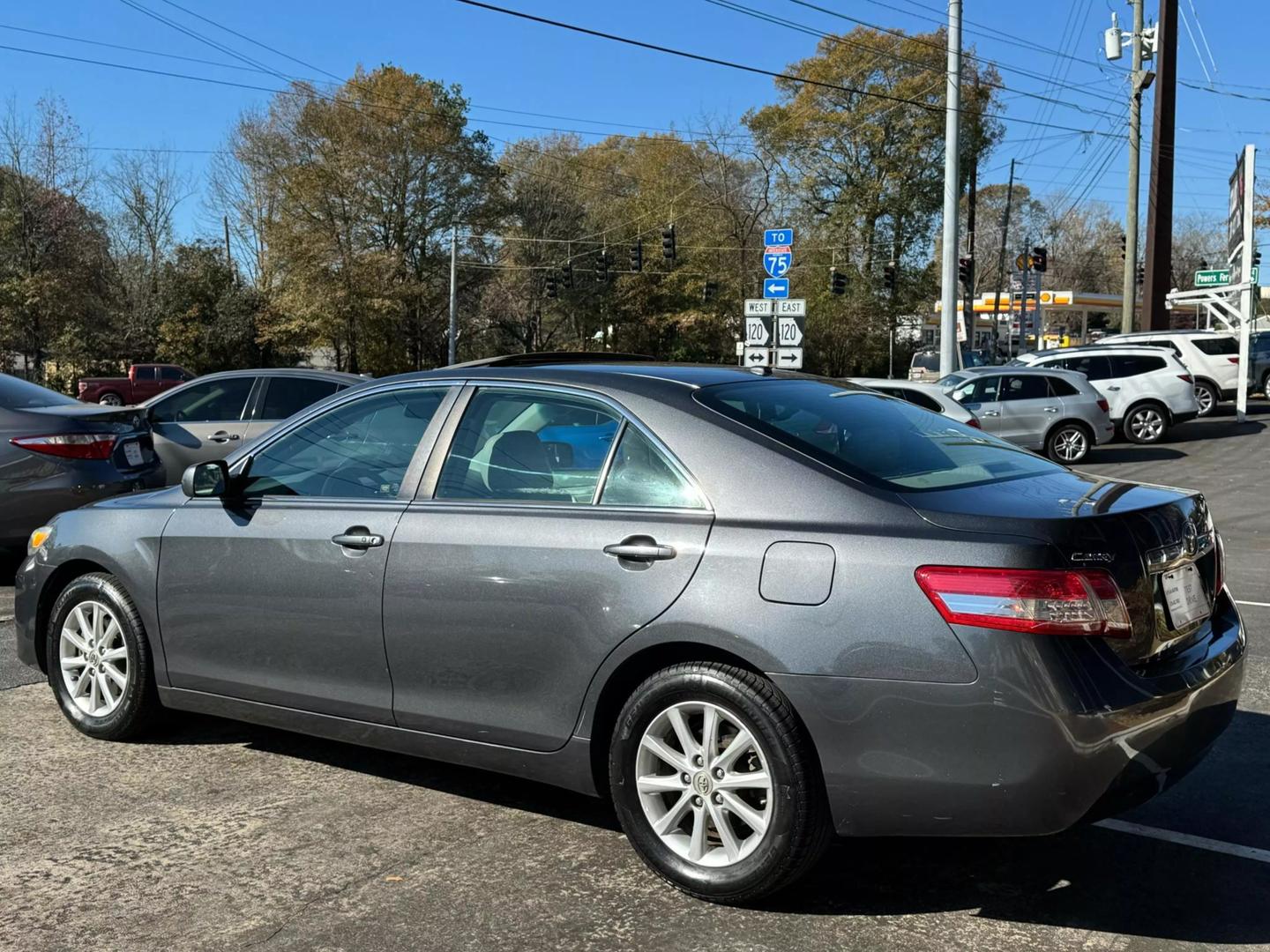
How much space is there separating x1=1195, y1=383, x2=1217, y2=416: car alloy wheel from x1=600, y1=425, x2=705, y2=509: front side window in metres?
25.0

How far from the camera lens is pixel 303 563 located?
4.18 m

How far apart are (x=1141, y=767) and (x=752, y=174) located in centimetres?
5517

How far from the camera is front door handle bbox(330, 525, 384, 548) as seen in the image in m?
4.03

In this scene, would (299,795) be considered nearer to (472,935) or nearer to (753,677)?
(472,935)

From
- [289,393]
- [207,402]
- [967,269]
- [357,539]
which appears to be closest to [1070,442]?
[289,393]

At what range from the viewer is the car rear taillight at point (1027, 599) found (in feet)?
9.78

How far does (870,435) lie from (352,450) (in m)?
1.93

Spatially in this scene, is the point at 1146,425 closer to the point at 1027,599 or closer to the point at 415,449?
the point at 415,449

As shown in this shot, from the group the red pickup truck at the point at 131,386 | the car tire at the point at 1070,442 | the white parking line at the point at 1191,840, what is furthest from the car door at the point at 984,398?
the red pickup truck at the point at 131,386

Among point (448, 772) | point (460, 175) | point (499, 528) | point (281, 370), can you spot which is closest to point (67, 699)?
point (448, 772)

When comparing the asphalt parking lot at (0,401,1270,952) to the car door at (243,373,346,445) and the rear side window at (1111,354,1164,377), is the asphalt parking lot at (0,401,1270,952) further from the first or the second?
the rear side window at (1111,354,1164,377)

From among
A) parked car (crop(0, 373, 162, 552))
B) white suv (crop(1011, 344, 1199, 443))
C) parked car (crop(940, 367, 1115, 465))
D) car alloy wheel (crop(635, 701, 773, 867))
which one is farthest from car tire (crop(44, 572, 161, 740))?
white suv (crop(1011, 344, 1199, 443))

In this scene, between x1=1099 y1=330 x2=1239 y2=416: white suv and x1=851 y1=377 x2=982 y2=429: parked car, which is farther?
x1=1099 y1=330 x2=1239 y2=416: white suv

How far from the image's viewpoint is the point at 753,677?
3.28 metres
